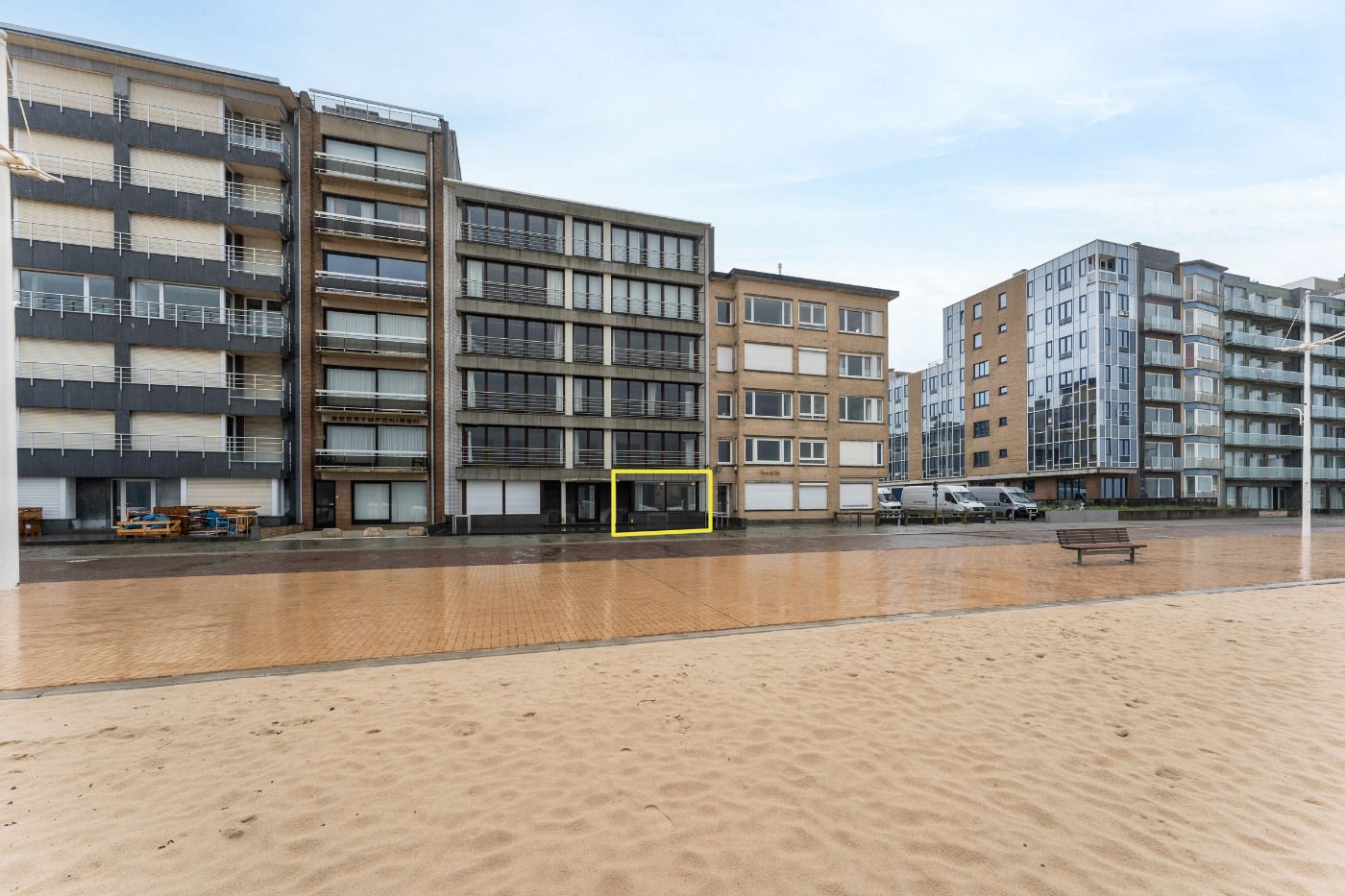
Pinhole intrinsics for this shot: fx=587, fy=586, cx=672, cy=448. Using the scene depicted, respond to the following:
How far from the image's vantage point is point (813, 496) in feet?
115

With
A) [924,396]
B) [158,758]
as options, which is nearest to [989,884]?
[158,758]

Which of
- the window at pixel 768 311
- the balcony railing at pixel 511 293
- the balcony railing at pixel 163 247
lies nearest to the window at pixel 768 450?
the window at pixel 768 311

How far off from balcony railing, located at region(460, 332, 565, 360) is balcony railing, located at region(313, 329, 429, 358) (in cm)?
216

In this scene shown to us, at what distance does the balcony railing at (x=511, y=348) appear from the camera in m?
30.1

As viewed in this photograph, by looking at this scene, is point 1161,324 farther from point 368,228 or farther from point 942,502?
point 368,228

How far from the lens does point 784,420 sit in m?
34.6

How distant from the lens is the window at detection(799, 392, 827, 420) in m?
35.0

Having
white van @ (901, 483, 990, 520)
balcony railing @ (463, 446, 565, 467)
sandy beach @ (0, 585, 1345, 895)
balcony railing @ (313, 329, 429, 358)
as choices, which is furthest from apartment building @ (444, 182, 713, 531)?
sandy beach @ (0, 585, 1345, 895)

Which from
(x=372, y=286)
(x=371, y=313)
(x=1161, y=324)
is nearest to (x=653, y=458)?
(x=371, y=313)

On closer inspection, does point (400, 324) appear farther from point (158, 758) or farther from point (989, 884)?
point (989, 884)

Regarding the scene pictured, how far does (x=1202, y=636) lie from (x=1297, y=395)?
69.1m

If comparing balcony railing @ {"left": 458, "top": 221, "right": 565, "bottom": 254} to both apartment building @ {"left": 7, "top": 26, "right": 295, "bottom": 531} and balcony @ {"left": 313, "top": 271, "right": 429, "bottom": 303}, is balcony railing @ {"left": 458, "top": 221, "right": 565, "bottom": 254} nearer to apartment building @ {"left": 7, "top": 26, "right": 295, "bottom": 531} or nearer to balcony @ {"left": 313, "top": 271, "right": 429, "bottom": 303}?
balcony @ {"left": 313, "top": 271, "right": 429, "bottom": 303}

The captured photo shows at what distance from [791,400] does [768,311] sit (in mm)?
5391

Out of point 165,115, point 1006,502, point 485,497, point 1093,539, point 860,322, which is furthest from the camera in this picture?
point 1006,502
